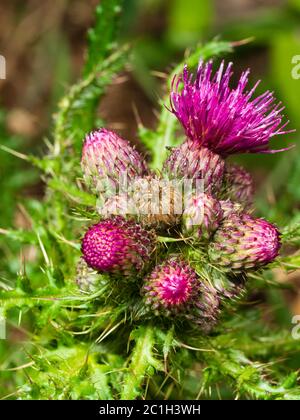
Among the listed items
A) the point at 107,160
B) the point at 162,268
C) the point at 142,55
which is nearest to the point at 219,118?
the point at 107,160

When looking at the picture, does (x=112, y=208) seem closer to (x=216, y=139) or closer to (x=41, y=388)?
A: (x=216, y=139)

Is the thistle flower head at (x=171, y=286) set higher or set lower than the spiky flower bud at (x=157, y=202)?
lower

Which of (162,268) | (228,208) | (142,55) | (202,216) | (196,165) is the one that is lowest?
(162,268)

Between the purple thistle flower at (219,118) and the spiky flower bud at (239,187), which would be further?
the spiky flower bud at (239,187)

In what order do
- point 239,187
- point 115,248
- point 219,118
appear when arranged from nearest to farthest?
point 115,248 < point 219,118 < point 239,187

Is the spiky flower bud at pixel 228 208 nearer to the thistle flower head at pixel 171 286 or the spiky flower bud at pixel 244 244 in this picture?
the spiky flower bud at pixel 244 244

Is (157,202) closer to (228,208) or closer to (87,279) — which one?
(228,208)

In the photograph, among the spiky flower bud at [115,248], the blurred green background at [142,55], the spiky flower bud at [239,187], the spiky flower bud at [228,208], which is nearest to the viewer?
the spiky flower bud at [115,248]

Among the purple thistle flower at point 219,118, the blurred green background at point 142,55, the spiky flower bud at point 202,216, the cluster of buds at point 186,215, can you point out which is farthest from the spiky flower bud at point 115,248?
the blurred green background at point 142,55

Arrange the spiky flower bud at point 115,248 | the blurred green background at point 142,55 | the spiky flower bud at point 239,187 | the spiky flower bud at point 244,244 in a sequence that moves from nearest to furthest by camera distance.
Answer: the spiky flower bud at point 115,248
the spiky flower bud at point 244,244
the spiky flower bud at point 239,187
the blurred green background at point 142,55
